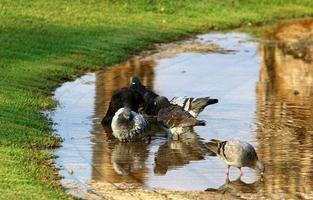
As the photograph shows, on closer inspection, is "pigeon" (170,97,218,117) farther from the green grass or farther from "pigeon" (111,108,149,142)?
the green grass

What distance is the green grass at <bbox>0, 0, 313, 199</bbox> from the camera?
12165 mm

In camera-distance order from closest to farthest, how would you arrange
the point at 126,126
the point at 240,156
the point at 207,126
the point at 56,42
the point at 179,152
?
the point at 240,156 → the point at 179,152 → the point at 126,126 → the point at 207,126 → the point at 56,42

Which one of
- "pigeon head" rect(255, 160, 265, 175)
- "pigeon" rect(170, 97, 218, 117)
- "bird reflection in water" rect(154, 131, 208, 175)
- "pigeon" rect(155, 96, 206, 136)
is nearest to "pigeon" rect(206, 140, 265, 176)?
"pigeon head" rect(255, 160, 265, 175)

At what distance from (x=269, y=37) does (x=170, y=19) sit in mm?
2913

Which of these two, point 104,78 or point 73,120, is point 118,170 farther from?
point 104,78

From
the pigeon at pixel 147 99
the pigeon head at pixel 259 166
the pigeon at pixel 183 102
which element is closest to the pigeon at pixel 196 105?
the pigeon at pixel 183 102

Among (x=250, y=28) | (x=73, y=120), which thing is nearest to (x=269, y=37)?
(x=250, y=28)

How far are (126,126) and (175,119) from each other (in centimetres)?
85

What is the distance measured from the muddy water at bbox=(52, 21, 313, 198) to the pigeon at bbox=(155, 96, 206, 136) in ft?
0.68

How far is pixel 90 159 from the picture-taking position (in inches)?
513

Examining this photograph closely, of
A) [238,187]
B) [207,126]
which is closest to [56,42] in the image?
[207,126]

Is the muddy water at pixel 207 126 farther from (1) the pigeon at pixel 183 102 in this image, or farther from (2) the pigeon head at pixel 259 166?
(1) the pigeon at pixel 183 102

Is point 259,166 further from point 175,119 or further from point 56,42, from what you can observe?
point 56,42

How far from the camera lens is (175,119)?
14.6 meters
